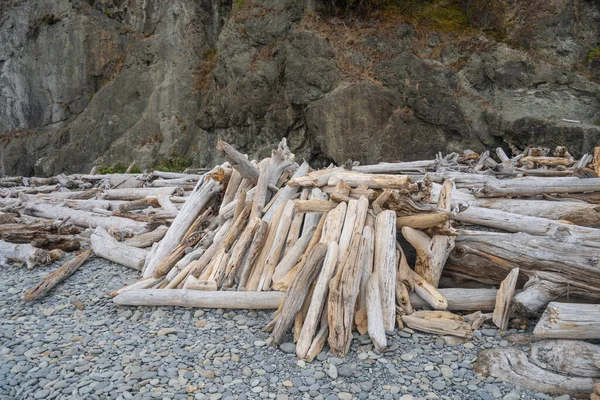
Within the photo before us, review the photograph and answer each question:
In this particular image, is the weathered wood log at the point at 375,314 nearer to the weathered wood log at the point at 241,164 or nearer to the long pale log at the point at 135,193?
the weathered wood log at the point at 241,164

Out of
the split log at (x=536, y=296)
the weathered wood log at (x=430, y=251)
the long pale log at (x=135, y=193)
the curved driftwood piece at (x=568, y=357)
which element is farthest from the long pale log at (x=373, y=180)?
the long pale log at (x=135, y=193)

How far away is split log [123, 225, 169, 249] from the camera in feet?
23.8

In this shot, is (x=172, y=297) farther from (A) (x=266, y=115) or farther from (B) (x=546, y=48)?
(B) (x=546, y=48)

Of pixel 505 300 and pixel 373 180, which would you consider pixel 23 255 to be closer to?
pixel 373 180

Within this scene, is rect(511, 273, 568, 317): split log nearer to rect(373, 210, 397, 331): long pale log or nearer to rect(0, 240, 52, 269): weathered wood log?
rect(373, 210, 397, 331): long pale log

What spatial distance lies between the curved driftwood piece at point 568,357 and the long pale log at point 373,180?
237cm

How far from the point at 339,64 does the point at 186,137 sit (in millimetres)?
10044

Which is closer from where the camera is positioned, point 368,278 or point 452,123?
point 368,278

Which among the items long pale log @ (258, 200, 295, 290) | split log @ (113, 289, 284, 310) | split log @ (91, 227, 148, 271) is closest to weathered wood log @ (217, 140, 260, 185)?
long pale log @ (258, 200, 295, 290)

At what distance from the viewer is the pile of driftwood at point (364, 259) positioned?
4086mm

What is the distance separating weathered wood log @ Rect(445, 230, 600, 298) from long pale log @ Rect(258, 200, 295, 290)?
2040 mm

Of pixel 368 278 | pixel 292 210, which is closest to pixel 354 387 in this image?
pixel 368 278

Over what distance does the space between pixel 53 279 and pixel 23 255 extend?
4.65 ft

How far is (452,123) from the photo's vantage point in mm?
18375
